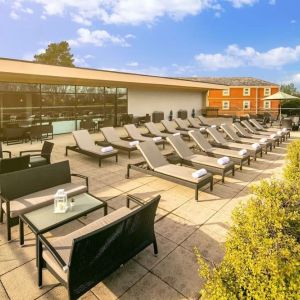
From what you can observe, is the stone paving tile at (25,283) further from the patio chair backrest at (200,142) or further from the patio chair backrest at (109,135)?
the patio chair backrest at (109,135)

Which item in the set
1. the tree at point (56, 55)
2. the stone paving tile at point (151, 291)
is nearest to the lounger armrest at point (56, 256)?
the stone paving tile at point (151, 291)

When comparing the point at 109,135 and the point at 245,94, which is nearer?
the point at 109,135

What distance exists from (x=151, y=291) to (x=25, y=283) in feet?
5.10

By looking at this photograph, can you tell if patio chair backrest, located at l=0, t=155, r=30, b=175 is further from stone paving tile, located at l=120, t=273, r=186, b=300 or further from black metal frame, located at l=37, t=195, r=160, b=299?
stone paving tile, located at l=120, t=273, r=186, b=300

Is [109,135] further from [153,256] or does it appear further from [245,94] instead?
[245,94]

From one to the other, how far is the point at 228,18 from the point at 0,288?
138ft

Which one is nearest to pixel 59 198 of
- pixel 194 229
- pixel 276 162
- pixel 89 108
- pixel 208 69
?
pixel 194 229

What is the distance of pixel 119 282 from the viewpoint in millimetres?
3117

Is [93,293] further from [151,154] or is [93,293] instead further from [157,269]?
[151,154]

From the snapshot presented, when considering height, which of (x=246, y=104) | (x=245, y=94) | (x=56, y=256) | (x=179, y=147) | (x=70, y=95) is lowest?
(x=56, y=256)

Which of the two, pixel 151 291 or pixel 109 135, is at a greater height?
pixel 109 135

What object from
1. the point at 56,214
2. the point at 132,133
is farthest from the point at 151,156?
the point at 132,133

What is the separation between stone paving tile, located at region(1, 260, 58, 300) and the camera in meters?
2.91

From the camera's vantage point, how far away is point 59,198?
409 cm
